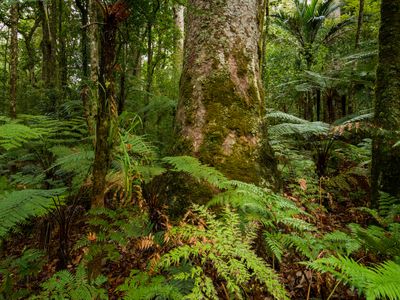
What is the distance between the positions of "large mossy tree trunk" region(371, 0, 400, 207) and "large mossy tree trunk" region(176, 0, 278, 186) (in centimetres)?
101

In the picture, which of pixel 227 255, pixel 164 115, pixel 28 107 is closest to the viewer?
pixel 227 255

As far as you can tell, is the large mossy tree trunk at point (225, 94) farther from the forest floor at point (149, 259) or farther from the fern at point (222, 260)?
the fern at point (222, 260)

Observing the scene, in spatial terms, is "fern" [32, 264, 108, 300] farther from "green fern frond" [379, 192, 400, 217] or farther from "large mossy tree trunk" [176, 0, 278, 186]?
"green fern frond" [379, 192, 400, 217]

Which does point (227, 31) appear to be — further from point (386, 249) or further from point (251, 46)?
point (386, 249)

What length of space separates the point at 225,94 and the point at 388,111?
1.60 m

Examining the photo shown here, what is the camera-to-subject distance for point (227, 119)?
2.79m

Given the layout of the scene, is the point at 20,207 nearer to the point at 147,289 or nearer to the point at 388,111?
the point at 147,289

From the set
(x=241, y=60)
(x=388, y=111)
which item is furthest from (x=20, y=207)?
(x=388, y=111)

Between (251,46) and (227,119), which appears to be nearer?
(227,119)

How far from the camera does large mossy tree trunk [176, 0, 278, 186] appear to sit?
106 inches

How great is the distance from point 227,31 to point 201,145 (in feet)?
3.92

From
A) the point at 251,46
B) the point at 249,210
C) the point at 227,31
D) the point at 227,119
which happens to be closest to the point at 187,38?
the point at 227,31

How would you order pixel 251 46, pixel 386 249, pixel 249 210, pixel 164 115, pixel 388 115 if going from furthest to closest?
1. pixel 164 115
2. pixel 251 46
3. pixel 388 115
4. pixel 249 210
5. pixel 386 249

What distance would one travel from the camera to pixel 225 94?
9.40 ft
